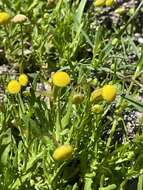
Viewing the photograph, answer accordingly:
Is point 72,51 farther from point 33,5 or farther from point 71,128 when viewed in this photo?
point 71,128

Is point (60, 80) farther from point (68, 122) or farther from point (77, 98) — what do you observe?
point (68, 122)

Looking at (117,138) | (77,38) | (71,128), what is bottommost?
(117,138)

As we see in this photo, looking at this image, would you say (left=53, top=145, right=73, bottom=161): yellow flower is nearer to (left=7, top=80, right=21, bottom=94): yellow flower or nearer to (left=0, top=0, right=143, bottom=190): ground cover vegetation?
(left=0, top=0, right=143, bottom=190): ground cover vegetation

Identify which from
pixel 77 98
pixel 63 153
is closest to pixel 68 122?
pixel 77 98

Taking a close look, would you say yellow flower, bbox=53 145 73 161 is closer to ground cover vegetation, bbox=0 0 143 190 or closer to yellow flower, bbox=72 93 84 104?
ground cover vegetation, bbox=0 0 143 190

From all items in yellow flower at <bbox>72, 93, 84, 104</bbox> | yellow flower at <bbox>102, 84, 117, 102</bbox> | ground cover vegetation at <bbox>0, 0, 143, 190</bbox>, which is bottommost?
ground cover vegetation at <bbox>0, 0, 143, 190</bbox>

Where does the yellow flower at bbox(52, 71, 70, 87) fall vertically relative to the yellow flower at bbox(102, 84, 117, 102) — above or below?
above

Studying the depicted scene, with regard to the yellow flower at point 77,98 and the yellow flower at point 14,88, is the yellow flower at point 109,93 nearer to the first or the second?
the yellow flower at point 77,98

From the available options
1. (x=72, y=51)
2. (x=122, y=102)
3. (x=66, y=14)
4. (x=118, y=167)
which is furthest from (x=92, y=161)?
(x=66, y=14)

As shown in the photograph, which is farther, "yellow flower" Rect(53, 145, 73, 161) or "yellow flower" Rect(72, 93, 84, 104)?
"yellow flower" Rect(72, 93, 84, 104)

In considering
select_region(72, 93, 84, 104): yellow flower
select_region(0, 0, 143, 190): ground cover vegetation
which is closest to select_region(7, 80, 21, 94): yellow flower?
select_region(0, 0, 143, 190): ground cover vegetation

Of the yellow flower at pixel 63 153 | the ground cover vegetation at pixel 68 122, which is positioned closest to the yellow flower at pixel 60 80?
the ground cover vegetation at pixel 68 122
